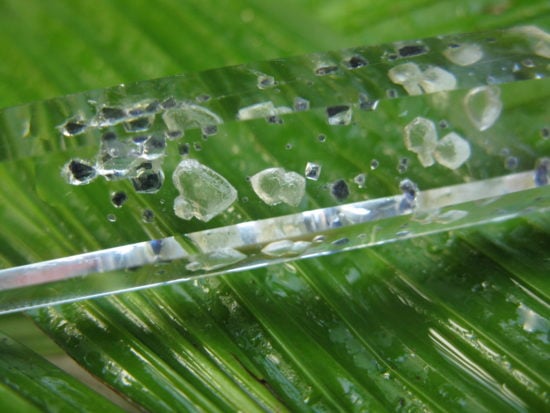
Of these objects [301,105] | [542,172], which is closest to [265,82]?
[301,105]

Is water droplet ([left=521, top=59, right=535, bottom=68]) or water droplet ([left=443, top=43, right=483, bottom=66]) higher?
water droplet ([left=443, top=43, right=483, bottom=66])

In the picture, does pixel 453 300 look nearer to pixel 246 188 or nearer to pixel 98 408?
pixel 246 188

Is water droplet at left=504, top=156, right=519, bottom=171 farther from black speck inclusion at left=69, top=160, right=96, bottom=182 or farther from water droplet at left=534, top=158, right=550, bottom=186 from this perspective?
black speck inclusion at left=69, top=160, right=96, bottom=182

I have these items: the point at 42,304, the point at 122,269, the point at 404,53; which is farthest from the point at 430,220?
the point at 42,304

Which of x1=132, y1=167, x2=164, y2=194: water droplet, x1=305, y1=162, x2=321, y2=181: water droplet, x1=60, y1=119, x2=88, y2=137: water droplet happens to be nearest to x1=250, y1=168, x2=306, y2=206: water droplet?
x1=305, y1=162, x2=321, y2=181: water droplet

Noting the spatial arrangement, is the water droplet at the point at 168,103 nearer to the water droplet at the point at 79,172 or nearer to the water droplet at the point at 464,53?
the water droplet at the point at 79,172

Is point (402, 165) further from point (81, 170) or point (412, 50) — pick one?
point (81, 170)

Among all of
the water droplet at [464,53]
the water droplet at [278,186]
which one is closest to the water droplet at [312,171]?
the water droplet at [278,186]
